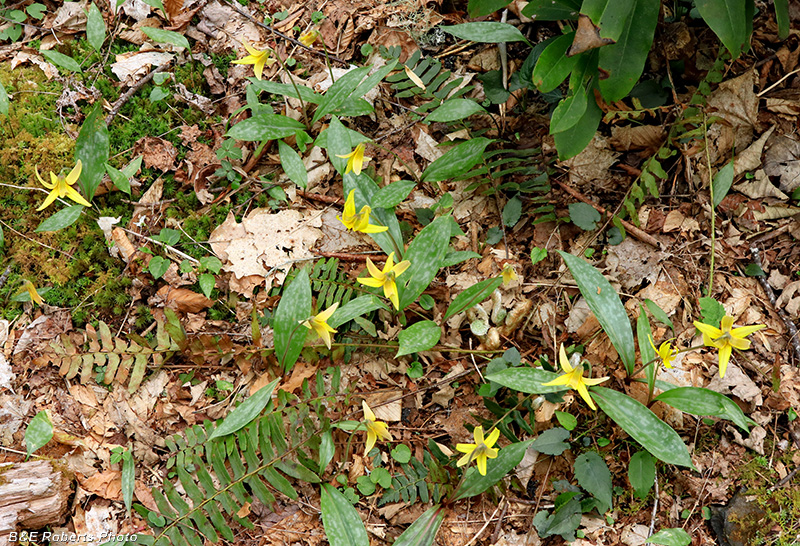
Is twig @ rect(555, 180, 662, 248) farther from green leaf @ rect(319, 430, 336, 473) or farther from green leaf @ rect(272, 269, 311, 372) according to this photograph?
green leaf @ rect(319, 430, 336, 473)

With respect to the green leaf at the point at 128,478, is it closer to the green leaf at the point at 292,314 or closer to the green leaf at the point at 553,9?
the green leaf at the point at 292,314

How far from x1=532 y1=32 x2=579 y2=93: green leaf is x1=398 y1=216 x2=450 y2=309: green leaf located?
0.69m

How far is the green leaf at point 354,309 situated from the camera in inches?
88.6

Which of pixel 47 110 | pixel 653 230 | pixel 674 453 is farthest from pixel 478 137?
pixel 47 110

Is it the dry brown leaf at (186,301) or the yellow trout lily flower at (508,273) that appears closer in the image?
the yellow trout lily flower at (508,273)

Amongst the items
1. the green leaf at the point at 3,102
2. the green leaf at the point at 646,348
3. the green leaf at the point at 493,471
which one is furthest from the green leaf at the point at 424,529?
the green leaf at the point at 3,102

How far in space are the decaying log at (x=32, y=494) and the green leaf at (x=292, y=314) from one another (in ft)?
3.63

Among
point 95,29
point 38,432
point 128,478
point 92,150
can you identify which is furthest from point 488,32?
point 38,432

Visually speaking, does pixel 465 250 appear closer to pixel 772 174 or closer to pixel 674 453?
pixel 674 453

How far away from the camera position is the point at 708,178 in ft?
7.84

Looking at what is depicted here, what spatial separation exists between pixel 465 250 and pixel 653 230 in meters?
0.86

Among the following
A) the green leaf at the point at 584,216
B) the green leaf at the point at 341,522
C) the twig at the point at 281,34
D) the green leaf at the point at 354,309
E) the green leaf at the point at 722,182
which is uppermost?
the twig at the point at 281,34

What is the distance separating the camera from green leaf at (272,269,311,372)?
2.28 metres

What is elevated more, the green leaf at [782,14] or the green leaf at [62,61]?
the green leaf at [782,14]
